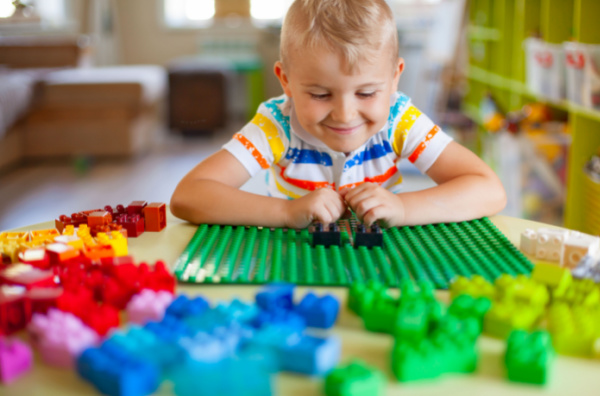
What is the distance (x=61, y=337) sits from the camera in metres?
0.49

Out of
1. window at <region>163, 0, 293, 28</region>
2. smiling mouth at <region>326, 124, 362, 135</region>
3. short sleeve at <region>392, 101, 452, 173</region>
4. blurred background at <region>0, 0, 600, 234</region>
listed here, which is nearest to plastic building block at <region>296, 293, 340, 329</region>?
smiling mouth at <region>326, 124, 362, 135</region>

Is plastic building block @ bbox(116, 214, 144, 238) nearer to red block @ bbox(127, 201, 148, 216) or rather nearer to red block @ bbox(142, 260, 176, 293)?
red block @ bbox(127, 201, 148, 216)

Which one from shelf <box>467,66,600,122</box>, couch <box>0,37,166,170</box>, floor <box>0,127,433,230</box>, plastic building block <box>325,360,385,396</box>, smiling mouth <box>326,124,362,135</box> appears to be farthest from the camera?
couch <box>0,37,166,170</box>

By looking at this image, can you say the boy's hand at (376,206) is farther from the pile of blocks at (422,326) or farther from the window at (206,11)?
the window at (206,11)

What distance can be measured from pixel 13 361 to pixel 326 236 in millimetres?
397

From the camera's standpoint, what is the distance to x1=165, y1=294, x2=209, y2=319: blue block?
1.77 feet

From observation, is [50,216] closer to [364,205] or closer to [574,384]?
[364,205]

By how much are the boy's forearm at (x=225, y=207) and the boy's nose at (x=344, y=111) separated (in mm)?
151

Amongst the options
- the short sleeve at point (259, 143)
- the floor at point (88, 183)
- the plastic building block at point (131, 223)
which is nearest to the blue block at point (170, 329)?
the plastic building block at point (131, 223)

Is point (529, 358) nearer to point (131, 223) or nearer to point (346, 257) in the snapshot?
point (346, 257)

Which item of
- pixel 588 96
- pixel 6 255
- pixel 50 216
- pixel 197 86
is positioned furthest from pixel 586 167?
pixel 197 86

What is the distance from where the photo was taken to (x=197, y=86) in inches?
199

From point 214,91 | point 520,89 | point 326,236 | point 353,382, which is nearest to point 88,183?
point 214,91

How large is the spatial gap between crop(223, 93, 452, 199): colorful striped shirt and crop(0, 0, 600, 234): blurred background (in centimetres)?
44
